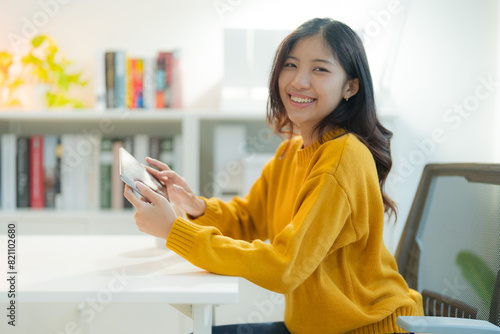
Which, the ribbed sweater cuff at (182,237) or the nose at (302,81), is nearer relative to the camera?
the ribbed sweater cuff at (182,237)

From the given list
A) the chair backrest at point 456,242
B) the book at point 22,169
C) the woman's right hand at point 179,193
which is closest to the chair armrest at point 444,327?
the chair backrest at point 456,242

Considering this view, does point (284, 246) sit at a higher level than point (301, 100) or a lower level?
lower

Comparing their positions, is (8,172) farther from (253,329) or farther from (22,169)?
(253,329)

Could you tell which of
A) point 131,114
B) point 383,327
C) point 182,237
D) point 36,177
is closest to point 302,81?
point 182,237

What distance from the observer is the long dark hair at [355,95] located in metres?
0.98

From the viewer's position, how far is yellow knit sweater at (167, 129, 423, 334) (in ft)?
2.62

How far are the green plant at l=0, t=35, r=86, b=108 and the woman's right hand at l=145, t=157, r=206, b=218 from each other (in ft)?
3.36

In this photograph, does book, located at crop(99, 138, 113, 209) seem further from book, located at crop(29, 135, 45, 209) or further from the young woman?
the young woman

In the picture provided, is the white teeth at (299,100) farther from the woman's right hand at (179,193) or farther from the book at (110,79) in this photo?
the book at (110,79)

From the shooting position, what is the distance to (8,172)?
74.7 inches

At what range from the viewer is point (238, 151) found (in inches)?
74.9

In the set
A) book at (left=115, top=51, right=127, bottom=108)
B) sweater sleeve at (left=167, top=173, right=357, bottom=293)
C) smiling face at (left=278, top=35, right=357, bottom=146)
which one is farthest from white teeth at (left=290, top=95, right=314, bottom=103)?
book at (left=115, top=51, right=127, bottom=108)

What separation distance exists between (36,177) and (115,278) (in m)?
1.30

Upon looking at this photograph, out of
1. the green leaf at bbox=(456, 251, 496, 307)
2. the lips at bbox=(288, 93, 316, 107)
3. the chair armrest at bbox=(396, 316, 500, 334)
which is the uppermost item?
the lips at bbox=(288, 93, 316, 107)
